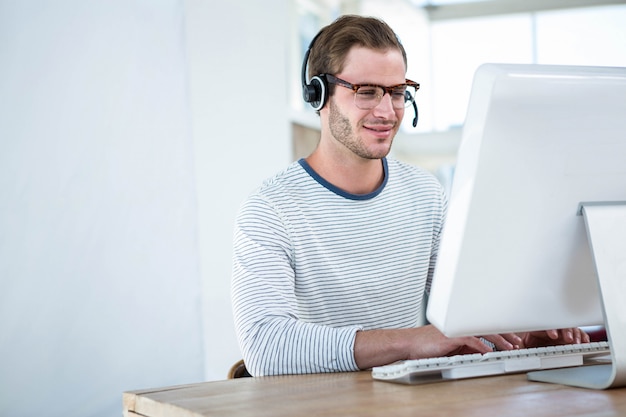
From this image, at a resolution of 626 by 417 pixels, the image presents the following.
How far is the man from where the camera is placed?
A: 1641 millimetres

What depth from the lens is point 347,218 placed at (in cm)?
185

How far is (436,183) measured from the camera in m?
2.04

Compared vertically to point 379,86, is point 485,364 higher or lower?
lower

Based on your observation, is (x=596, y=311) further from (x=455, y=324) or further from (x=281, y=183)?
(x=281, y=183)

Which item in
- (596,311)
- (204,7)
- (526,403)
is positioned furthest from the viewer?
(204,7)

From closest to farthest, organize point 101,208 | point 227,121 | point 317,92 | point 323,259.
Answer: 1. point 323,259
2. point 317,92
3. point 101,208
4. point 227,121

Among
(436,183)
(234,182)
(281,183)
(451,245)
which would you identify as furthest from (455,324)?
(234,182)

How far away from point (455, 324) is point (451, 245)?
108 mm

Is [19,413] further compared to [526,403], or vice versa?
[19,413]

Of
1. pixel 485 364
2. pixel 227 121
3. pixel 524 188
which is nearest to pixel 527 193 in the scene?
pixel 524 188

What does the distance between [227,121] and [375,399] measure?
2.82 meters

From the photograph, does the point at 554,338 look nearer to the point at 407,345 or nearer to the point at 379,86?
the point at 407,345

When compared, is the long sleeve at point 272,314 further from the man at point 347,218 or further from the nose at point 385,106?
the nose at point 385,106

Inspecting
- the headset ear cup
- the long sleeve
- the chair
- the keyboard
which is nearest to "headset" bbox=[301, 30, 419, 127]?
the headset ear cup
